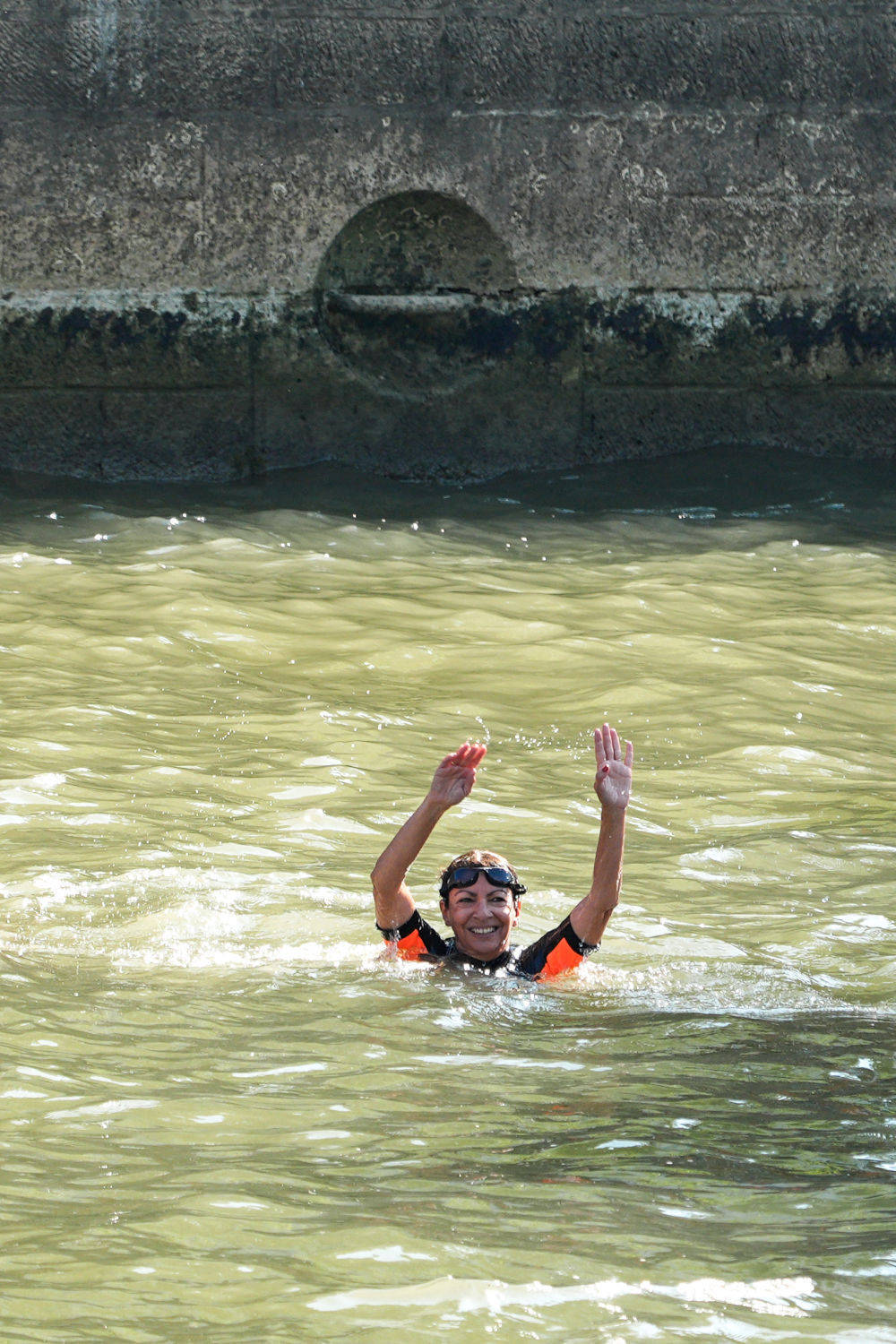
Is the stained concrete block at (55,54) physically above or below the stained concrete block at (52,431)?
above

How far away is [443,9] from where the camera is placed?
412 inches

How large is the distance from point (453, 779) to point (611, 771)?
0.46 m

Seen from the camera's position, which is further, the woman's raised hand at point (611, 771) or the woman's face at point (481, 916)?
the woman's face at point (481, 916)

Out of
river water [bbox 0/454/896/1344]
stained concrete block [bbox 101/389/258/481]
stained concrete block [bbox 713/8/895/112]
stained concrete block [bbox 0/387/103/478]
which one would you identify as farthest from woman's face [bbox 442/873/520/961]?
stained concrete block [bbox 713/8/895/112]

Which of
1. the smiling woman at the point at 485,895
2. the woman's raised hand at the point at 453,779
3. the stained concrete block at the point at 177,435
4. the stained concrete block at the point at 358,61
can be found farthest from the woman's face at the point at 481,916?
the stained concrete block at the point at 358,61

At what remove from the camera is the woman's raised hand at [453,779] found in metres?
4.89

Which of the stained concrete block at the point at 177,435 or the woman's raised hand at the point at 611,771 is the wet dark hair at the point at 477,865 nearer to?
the woman's raised hand at the point at 611,771

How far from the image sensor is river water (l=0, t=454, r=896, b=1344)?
9.41 ft

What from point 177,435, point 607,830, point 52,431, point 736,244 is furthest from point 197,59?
point 607,830

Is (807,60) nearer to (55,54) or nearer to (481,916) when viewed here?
(55,54)

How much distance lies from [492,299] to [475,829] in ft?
18.1

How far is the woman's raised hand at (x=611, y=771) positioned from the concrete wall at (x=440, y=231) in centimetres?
633

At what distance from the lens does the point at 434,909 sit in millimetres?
5848

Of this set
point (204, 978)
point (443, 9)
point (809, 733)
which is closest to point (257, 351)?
point (443, 9)
